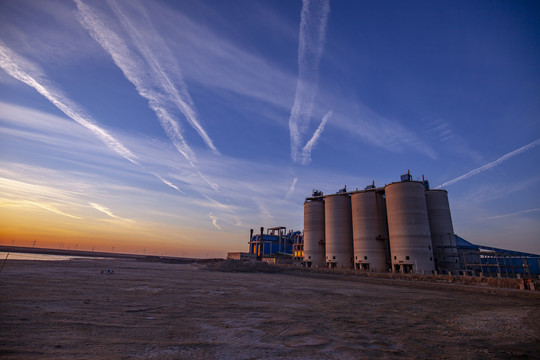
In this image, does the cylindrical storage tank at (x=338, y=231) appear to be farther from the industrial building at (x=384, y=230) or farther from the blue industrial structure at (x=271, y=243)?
the blue industrial structure at (x=271, y=243)

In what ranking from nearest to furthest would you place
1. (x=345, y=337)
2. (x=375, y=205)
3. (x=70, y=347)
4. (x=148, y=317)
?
(x=70, y=347) → (x=345, y=337) → (x=148, y=317) → (x=375, y=205)

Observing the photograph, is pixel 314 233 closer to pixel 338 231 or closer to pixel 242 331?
pixel 338 231

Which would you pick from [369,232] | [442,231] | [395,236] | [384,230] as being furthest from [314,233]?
[442,231]

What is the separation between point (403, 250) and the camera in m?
46.3

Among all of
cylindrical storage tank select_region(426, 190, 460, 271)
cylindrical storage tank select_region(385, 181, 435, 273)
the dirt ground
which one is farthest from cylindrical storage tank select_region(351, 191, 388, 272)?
the dirt ground

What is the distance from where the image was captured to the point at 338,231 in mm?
60125

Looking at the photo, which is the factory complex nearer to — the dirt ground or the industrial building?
the industrial building

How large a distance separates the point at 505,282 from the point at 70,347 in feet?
133

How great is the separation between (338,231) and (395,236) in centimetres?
1433

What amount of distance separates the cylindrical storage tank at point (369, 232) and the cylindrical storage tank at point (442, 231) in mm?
9034

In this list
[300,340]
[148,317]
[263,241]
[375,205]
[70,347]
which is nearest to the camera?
[70,347]

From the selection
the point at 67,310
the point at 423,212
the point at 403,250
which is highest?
the point at 423,212

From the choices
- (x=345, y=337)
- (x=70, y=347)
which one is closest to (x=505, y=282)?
(x=345, y=337)

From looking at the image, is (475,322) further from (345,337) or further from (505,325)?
(345,337)
